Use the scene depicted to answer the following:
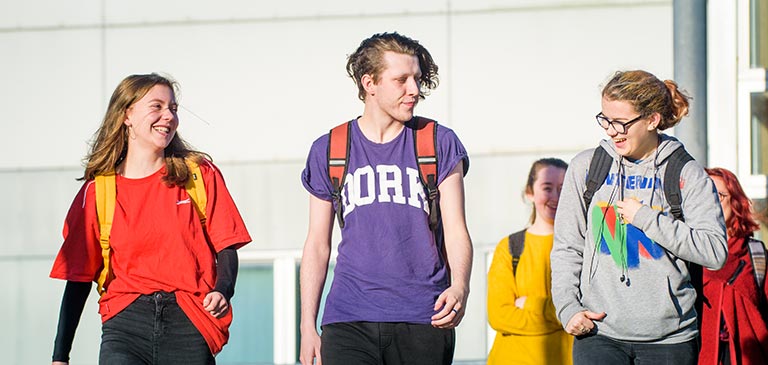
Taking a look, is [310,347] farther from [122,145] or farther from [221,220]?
[122,145]

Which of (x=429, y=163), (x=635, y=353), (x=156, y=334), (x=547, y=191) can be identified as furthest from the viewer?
(x=547, y=191)

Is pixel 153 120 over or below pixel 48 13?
below

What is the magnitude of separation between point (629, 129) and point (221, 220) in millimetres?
1933

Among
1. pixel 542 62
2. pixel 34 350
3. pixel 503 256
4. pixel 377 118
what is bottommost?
pixel 34 350

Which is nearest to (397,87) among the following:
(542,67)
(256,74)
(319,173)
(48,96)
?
(319,173)

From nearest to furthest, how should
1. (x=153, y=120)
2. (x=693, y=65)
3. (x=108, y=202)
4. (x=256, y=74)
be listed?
(x=108, y=202) → (x=153, y=120) → (x=693, y=65) → (x=256, y=74)

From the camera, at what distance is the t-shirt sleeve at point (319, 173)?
6.16m

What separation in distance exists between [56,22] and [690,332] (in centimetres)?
701

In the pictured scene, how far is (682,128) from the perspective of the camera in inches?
383

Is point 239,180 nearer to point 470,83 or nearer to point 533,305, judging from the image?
point 470,83

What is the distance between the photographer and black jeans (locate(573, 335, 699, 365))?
19.2 ft

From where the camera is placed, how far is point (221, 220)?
21.1ft

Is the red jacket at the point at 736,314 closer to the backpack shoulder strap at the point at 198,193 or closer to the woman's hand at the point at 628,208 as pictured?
the woman's hand at the point at 628,208

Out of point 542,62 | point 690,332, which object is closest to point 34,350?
point 542,62
